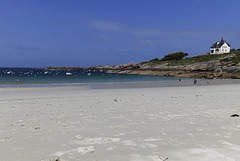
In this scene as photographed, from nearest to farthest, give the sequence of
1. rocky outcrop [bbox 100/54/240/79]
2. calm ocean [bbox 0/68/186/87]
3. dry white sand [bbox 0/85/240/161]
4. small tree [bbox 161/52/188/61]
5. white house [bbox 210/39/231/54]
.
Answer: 1. dry white sand [bbox 0/85/240/161]
2. calm ocean [bbox 0/68/186/87]
3. rocky outcrop [bbox 100/54/240/79]
4. white house [bbox 210/39/231/54]
5. small tree [bbox 161/52/188/61]

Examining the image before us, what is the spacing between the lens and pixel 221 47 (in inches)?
4675

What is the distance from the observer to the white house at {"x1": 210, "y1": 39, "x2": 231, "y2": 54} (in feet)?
385

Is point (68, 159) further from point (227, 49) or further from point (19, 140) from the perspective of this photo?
point (227, 49)

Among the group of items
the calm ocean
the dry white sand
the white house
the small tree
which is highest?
the white house

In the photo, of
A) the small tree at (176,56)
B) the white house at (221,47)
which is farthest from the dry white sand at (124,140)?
the small tree at (176,56)

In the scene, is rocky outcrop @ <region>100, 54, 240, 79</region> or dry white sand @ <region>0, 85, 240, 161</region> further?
rocky outcrop @ <region>100, 54, 240, 79</region>

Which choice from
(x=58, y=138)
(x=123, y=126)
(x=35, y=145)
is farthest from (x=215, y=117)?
(x=35, y=145)

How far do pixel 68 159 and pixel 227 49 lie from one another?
132853mm

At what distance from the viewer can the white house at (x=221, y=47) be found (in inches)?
4621

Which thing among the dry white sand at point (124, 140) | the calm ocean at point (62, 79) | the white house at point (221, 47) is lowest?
the dry white sand at point (124, 140)

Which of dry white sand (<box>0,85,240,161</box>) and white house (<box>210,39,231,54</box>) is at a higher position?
white house (<box>210,39,231,54</box>)

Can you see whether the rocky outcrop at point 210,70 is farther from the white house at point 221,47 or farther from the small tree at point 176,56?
the small tree at point 176,56

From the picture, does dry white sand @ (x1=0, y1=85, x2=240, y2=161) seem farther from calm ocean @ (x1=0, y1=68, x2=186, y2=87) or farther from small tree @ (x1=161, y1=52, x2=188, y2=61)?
small tree @ (x1=161, y1=52, x2=188, y2=61)

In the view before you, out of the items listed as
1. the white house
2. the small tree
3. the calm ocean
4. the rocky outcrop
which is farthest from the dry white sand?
the small tree
